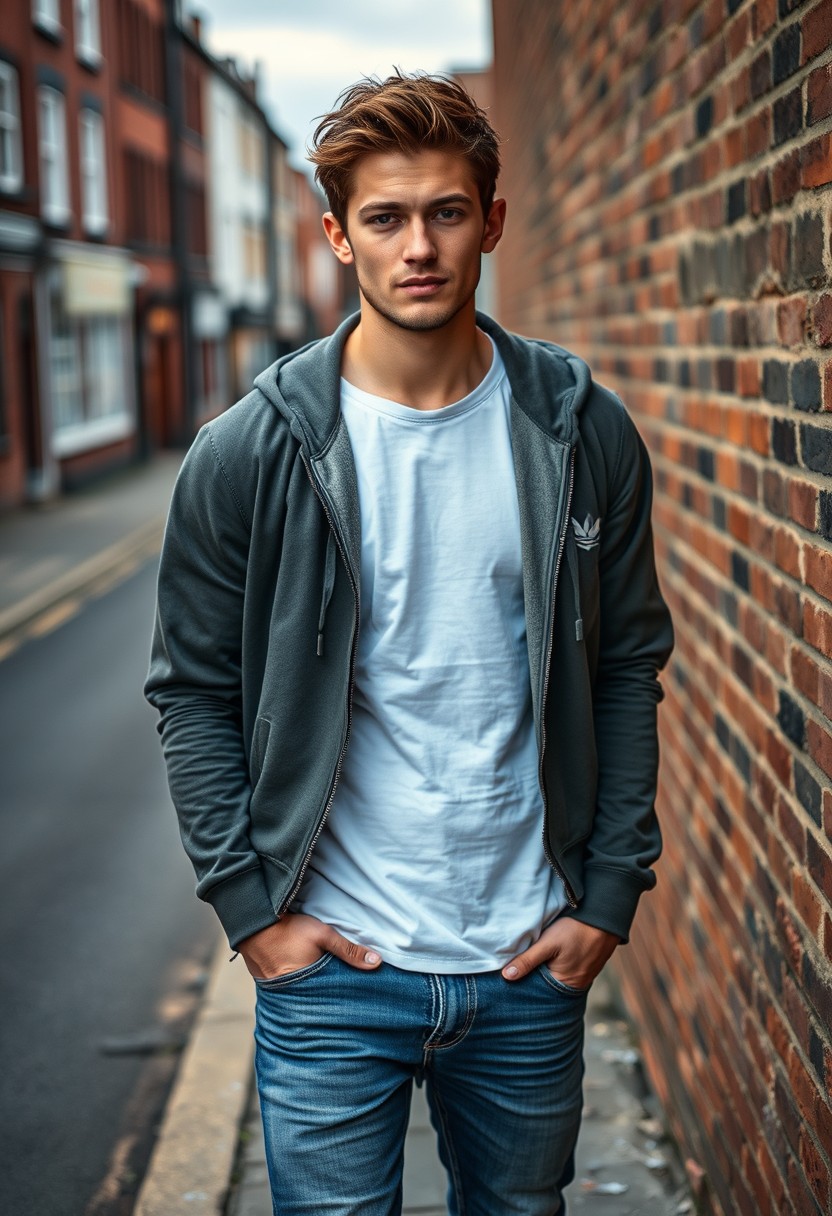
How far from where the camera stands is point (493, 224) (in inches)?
88.2

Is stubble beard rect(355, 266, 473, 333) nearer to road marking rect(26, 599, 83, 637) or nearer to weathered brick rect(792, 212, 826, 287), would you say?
weathered brick rect(792, 212, 826, 287)

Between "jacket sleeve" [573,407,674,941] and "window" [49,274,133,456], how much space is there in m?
21.9

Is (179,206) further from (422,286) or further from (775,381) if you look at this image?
(422,286)

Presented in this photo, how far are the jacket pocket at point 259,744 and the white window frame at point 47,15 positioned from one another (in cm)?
2163

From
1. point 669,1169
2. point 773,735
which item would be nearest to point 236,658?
point 773,735

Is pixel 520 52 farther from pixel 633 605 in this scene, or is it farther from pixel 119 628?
pixel 633 605

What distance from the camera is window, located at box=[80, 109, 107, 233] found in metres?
25.3

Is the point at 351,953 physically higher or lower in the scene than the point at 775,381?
lower

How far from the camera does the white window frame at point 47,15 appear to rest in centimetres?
2138

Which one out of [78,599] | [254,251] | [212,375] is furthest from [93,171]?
[254,251]

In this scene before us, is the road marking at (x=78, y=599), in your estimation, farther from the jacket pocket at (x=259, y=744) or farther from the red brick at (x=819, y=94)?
the red brick at (x=819, y=94)

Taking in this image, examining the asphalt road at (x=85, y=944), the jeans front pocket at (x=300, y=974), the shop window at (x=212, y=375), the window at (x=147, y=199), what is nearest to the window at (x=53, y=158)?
the window at (x=147, y=199)

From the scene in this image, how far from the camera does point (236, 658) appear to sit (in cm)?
225

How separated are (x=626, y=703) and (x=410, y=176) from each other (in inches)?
34.7
